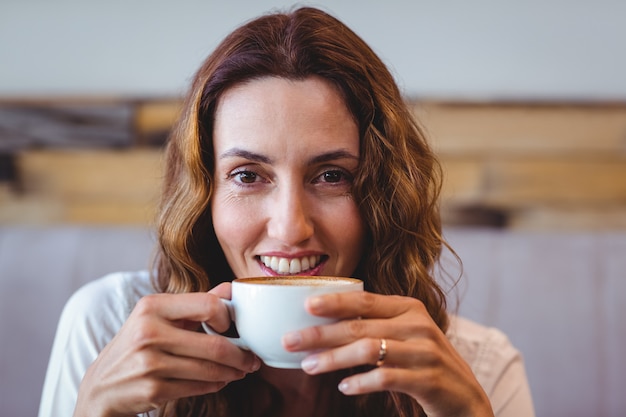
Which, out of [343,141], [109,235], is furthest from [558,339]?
[109,235]

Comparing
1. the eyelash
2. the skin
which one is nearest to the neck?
the skin

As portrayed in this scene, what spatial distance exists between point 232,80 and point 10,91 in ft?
3.94

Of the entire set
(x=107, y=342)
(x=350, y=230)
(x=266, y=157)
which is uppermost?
(x=266, y=157)

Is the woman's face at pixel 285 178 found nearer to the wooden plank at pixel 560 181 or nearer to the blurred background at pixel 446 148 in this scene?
the blurred background at pixel 446 148

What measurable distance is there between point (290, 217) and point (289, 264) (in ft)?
0.28

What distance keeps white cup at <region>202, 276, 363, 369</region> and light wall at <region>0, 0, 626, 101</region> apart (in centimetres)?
129

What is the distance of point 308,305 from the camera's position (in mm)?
706

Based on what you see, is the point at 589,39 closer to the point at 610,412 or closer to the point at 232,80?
the point at 610,412

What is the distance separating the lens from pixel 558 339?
5.52 ft

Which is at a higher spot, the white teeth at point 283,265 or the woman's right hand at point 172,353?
the white teeth at point 283,265

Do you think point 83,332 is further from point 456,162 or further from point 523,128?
point 523,128

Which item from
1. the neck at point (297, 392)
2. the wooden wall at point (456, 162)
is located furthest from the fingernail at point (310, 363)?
the wooden wall at point (456, 162)

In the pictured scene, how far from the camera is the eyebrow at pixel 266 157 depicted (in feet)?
3.43

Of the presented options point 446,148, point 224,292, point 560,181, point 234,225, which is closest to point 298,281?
point 224,292
